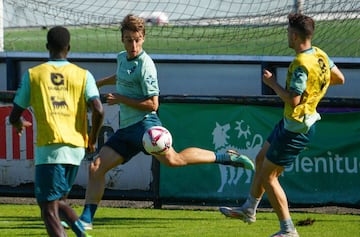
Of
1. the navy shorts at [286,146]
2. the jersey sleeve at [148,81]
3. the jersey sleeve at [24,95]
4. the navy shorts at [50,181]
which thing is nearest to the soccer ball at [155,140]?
the jersey sleeve at [148,81]

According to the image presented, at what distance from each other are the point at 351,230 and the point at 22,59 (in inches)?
256

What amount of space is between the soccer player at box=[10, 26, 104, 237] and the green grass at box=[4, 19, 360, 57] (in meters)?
6.90

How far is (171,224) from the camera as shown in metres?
10.5

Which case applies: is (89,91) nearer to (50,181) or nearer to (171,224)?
(50,181)

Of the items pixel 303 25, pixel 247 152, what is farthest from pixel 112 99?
pixel 247 152

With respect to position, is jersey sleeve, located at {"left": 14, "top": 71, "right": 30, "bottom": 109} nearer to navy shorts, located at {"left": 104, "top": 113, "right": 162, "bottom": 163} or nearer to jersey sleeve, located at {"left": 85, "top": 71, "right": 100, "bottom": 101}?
jersey sleeve, located at {"left": 85, "top": 71, "right": 100, "bottom": 101}

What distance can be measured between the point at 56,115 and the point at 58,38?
0.57m

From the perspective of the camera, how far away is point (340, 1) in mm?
13766

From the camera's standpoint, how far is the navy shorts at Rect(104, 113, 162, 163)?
9.75 metres

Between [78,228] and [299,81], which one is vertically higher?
[299,81]

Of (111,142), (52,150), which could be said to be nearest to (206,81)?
(111,142)

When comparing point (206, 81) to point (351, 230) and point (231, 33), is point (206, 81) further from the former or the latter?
point (351, 230)

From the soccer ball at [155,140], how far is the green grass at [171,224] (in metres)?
0.77

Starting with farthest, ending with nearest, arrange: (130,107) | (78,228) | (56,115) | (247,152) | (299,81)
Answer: (247,152) < (130,107) < (299,81) < (78,228) < (56,115)
